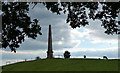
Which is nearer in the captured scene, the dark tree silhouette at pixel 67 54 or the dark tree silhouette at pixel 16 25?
the dark tree silhouette at pixel 16 25

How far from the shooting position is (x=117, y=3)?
2016 centimetres

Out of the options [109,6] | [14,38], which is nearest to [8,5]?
[14,38]

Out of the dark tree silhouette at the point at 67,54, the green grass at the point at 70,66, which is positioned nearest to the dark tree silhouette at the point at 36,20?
the green grass at the point at 70,66

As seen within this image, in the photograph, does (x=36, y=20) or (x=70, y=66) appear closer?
(x=36, y=20)

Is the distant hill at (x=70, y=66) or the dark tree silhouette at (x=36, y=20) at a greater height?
the dark tree silhouette at (x=36, y=20)

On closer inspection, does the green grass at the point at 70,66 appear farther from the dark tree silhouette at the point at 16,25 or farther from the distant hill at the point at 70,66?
the dark tree silhouette at the point at 16,25

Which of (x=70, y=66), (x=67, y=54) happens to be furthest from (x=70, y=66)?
(x=67, y=54)

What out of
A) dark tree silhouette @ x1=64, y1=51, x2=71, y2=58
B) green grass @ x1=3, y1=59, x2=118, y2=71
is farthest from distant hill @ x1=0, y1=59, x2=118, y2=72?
dark tree silhouette @ x1=64, y1=51, x2=71, y2=58

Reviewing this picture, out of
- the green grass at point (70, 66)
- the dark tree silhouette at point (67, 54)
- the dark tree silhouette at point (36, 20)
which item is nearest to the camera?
the dark tree silhouette at point (36, 20)

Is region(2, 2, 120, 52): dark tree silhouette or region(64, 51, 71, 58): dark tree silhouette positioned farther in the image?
region(64, 51, 71, 58): dark tree silhouette

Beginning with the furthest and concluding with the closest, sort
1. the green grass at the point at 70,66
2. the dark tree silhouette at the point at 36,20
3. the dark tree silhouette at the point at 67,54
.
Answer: the dark tree silhouette at the point at 67,54
the green grass at the point at 70,66
the dark tree silhouette at the point at 36,20

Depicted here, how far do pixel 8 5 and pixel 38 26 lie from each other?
2.75 metres

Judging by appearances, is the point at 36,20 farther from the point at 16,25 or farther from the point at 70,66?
the point at 70,66

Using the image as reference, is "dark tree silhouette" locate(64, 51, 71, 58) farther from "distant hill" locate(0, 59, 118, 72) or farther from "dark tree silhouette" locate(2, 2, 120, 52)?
"dark tree silhouette" locate(2, 2, 120, 52)
